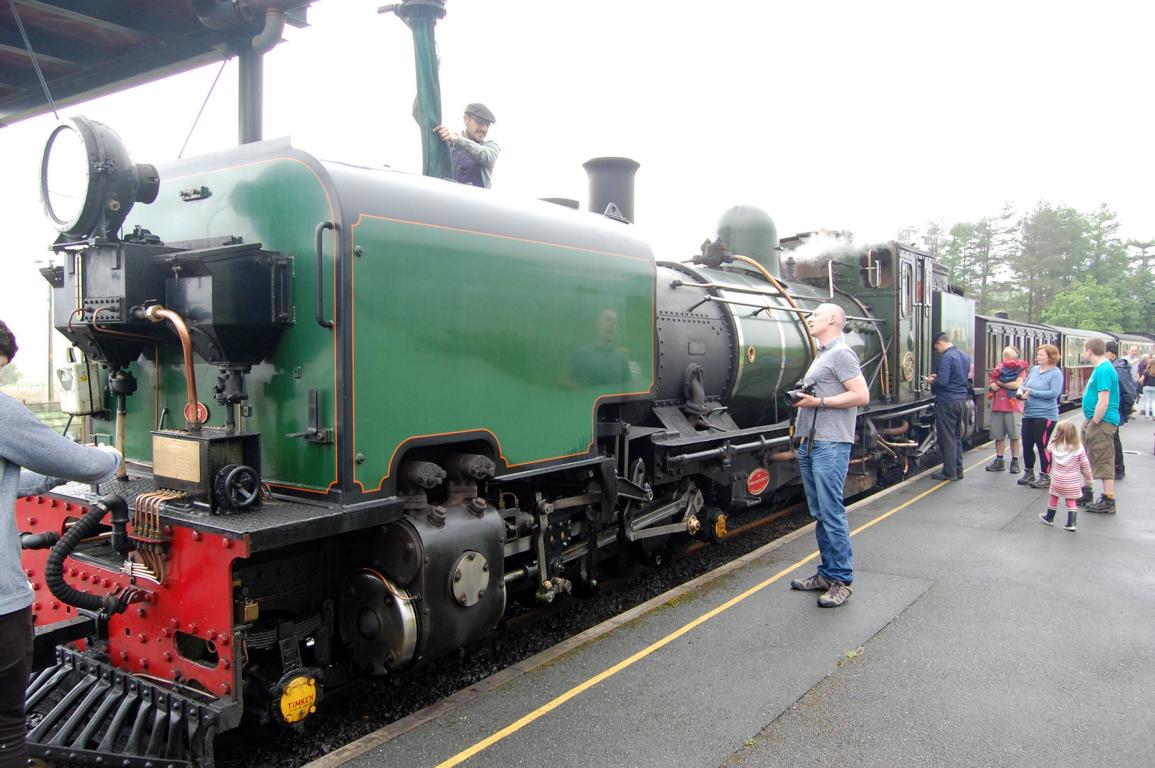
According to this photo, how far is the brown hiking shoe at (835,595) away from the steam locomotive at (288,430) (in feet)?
5.38

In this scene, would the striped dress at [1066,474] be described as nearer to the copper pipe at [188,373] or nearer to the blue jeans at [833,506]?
the blue jeans at [833,506]

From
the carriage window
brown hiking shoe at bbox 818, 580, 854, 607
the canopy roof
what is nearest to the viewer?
brown hiking shoe at bbox 818, 580, 854, 607

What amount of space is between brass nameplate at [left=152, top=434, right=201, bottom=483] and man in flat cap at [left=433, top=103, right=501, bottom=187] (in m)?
2.53

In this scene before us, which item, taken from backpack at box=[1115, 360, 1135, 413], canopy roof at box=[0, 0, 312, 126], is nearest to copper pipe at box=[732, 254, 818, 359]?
backpack at box=[1115, 360, 1135, 413]

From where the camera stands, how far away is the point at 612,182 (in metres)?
6.43

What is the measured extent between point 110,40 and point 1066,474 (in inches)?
373

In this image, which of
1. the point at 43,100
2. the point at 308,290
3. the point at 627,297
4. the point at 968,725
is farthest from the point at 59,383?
the point at 43,100

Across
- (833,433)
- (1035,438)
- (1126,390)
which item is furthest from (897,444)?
(833,433)

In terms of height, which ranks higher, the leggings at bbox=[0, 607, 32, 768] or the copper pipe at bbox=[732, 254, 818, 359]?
the copper pipe at bbox=[732, 254, 818, 359]

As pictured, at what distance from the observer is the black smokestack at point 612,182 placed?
6.41 metres

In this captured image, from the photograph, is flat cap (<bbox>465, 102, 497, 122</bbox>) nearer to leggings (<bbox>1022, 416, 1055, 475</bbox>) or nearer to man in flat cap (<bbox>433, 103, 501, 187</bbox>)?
man in flat cap (<bbox>433, 103, 501, 187</bbox>)

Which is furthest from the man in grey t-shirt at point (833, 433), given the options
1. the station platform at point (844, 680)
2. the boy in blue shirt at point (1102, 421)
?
the boy in blue shirt at point (1102, 421)

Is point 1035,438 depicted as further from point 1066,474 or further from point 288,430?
point 288,430

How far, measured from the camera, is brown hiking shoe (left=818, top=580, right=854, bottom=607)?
468 centimetres
